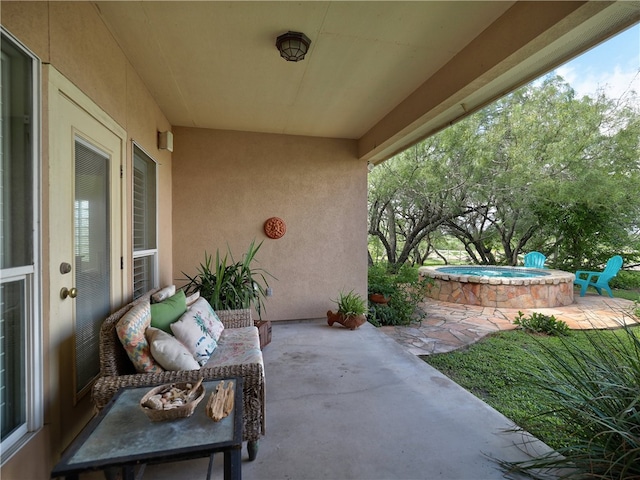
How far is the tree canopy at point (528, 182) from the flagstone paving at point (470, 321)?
90.7 inches

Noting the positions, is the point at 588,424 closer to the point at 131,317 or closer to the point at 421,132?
the point at 131,317

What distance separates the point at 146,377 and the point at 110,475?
1.58 ft

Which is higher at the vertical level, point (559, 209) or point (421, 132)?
point (421, 132)

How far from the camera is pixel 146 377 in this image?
5.24 feet

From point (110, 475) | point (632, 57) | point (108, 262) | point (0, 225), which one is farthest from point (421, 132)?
point (632, 57)

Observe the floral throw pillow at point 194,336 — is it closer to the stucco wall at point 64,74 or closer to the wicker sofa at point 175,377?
the wicker sofa at point 175,377

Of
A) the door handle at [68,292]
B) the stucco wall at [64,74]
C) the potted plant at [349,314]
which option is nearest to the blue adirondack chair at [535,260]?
the potted plant at [349,314]

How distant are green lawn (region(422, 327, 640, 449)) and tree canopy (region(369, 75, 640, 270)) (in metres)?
4.06

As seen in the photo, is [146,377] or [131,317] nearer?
[146,377]

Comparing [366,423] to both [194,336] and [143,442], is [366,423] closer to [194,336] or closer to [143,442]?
[194,336]

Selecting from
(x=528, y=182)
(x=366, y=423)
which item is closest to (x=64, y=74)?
(x=366, y=423)

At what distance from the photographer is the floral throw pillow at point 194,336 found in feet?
6.52

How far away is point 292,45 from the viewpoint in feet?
7.39

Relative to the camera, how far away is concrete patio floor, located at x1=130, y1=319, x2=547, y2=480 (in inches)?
65.5
